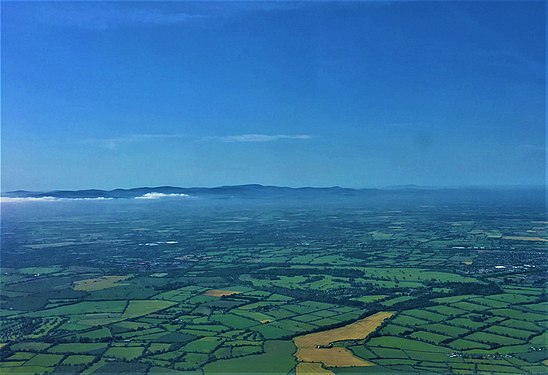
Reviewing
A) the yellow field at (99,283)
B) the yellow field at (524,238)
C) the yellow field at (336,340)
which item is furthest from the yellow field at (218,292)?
the yellow field at (524,238)

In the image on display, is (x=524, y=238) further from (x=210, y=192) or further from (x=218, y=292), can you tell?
(x=210, y=192)

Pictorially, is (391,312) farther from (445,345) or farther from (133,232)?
(133,232)

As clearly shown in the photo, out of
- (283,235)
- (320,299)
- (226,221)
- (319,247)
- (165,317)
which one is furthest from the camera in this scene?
(226,221)

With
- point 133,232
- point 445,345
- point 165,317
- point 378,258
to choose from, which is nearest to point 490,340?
point 445,345

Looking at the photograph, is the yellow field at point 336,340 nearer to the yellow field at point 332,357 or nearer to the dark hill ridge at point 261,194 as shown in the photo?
the yellow field at point 332,357

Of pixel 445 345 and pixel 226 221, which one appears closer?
pixel 445 345

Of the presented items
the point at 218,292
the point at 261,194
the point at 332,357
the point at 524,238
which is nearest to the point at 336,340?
the point at 332,357

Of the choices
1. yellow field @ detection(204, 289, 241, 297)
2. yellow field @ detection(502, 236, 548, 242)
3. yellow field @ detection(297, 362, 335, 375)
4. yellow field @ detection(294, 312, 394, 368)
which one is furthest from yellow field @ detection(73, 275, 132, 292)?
yellow field @ detection(502, 236, 548, 242)

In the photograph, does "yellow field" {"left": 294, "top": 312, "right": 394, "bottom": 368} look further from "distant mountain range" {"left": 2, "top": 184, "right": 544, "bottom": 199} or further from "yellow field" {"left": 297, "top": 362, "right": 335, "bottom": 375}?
"distant mountain range" {"left": 2, "top": 184, "right": 544, "bottom": 199}
